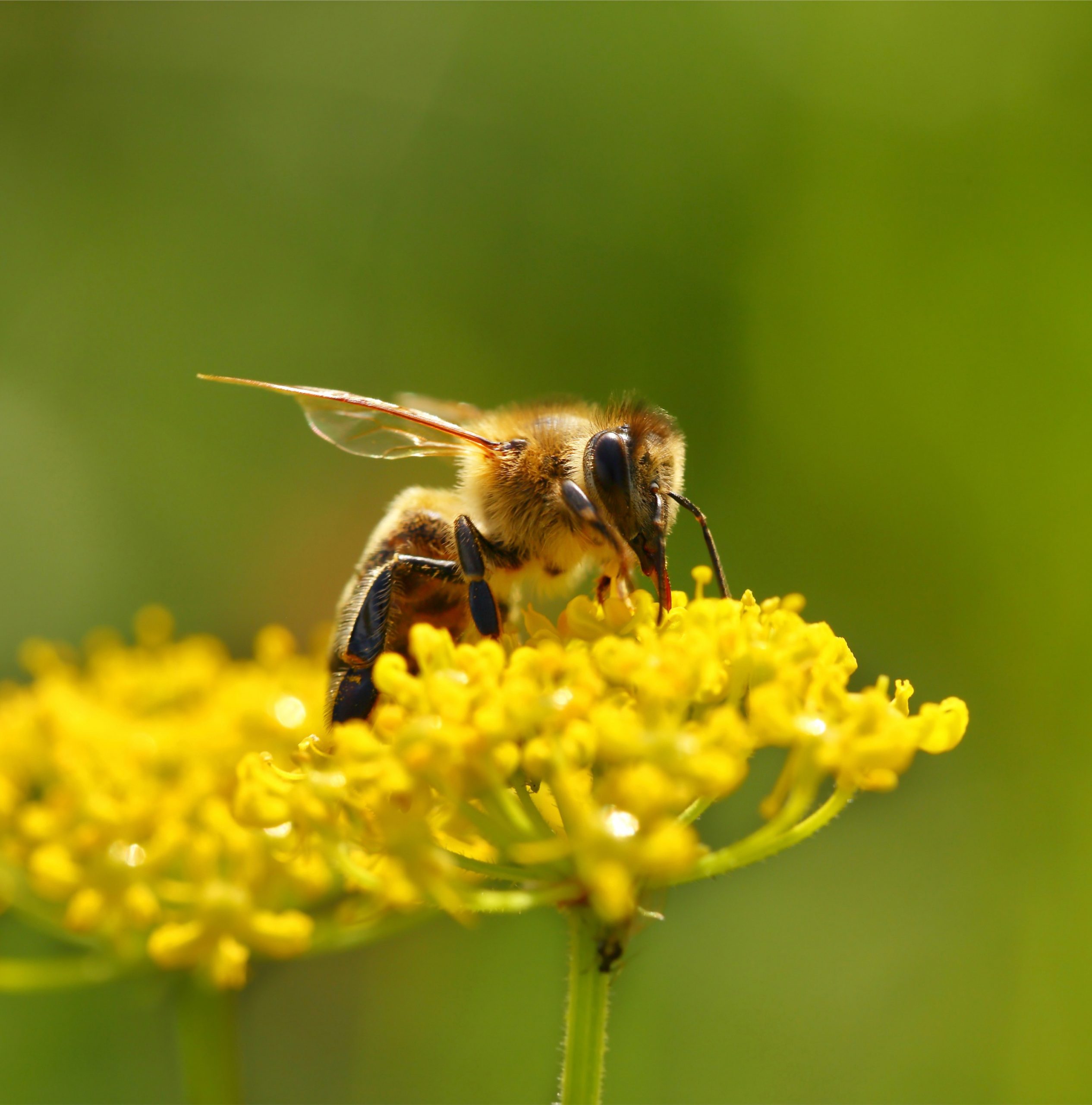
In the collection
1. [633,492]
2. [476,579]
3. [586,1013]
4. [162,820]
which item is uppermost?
[633,492]

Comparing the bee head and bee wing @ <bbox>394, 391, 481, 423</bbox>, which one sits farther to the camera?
bee wing @ <bbox>394, 391, 481, 423</bbox>

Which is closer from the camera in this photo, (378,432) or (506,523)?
(506,523)

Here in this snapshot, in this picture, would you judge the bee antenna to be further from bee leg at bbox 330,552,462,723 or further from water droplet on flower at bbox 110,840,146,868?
water droplet on flower at bbox 110,840,146,868

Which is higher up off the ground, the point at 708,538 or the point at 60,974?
the point at 708,538

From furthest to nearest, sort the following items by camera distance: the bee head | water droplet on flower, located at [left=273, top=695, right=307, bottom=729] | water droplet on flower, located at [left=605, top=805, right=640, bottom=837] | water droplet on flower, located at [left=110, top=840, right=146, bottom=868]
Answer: water droplet on flower, located at [left=273, top=695, right=307, bottom=729] → the bee head → water droplet on flower, located at [left=110, top=840, right=146, bottom=868] → water droplet on flower, located at [left=605, top=805, right=640, bottom=837]

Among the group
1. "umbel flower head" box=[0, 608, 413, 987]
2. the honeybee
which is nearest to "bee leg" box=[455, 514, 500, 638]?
the honeybee

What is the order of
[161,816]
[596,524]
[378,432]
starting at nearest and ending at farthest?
[596,524] < [161,816] < [378,432]

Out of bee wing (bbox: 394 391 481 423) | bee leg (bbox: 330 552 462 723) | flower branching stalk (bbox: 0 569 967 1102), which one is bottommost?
flower branching stalk (bbox: 0 569 967 1102)

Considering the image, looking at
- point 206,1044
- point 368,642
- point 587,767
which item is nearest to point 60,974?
point 206,1044

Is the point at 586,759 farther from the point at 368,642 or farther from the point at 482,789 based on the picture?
the point at 368,642

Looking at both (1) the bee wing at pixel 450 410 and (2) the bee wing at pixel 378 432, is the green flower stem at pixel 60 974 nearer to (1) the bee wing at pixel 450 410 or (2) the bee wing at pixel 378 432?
(2) the bee wing at pixel 378 432

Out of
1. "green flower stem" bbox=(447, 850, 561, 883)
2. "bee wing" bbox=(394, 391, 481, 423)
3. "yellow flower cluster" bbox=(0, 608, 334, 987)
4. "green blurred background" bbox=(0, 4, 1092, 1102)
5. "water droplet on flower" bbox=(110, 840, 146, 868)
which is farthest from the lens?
"green blurred background" bbox=(0, 4, 1092, 1102)
